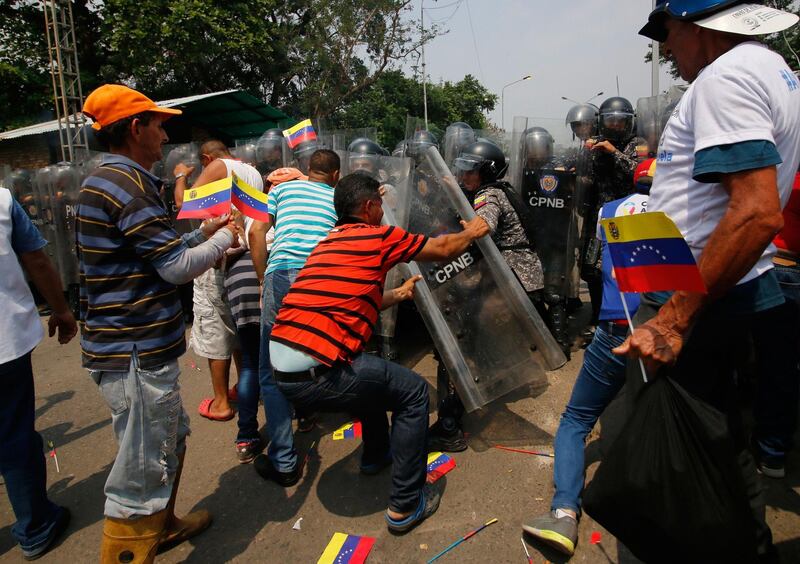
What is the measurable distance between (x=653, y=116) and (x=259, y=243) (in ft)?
13.4

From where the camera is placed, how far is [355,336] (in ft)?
7.52

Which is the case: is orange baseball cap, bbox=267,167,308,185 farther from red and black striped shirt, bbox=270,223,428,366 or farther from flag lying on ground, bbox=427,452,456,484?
flag lying on ground, bbox=427,452,456,484

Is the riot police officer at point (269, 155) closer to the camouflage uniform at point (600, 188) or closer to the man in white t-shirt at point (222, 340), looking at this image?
the man in white t-shirt at point (222, 340)

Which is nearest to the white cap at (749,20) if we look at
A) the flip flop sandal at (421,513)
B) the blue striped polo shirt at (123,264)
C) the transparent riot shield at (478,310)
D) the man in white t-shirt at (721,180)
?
the man in white t-shirt at (721,180)

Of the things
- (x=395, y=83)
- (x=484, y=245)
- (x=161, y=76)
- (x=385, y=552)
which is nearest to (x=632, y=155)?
(x=484, y=245)

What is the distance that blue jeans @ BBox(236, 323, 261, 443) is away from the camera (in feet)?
10.4

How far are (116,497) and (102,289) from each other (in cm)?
85

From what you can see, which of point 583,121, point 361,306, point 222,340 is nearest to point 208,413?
point 222,340

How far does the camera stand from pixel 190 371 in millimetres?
4750

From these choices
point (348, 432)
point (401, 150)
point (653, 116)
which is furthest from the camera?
point (401, 150)

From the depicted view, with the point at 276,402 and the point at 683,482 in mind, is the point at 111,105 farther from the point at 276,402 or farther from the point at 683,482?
the point at 683,482

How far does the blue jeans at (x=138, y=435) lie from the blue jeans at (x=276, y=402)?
2.58 ft

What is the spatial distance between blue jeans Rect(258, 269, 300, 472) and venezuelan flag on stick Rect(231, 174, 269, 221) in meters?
0.41

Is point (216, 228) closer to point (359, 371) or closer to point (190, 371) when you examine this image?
point (359, 371)
